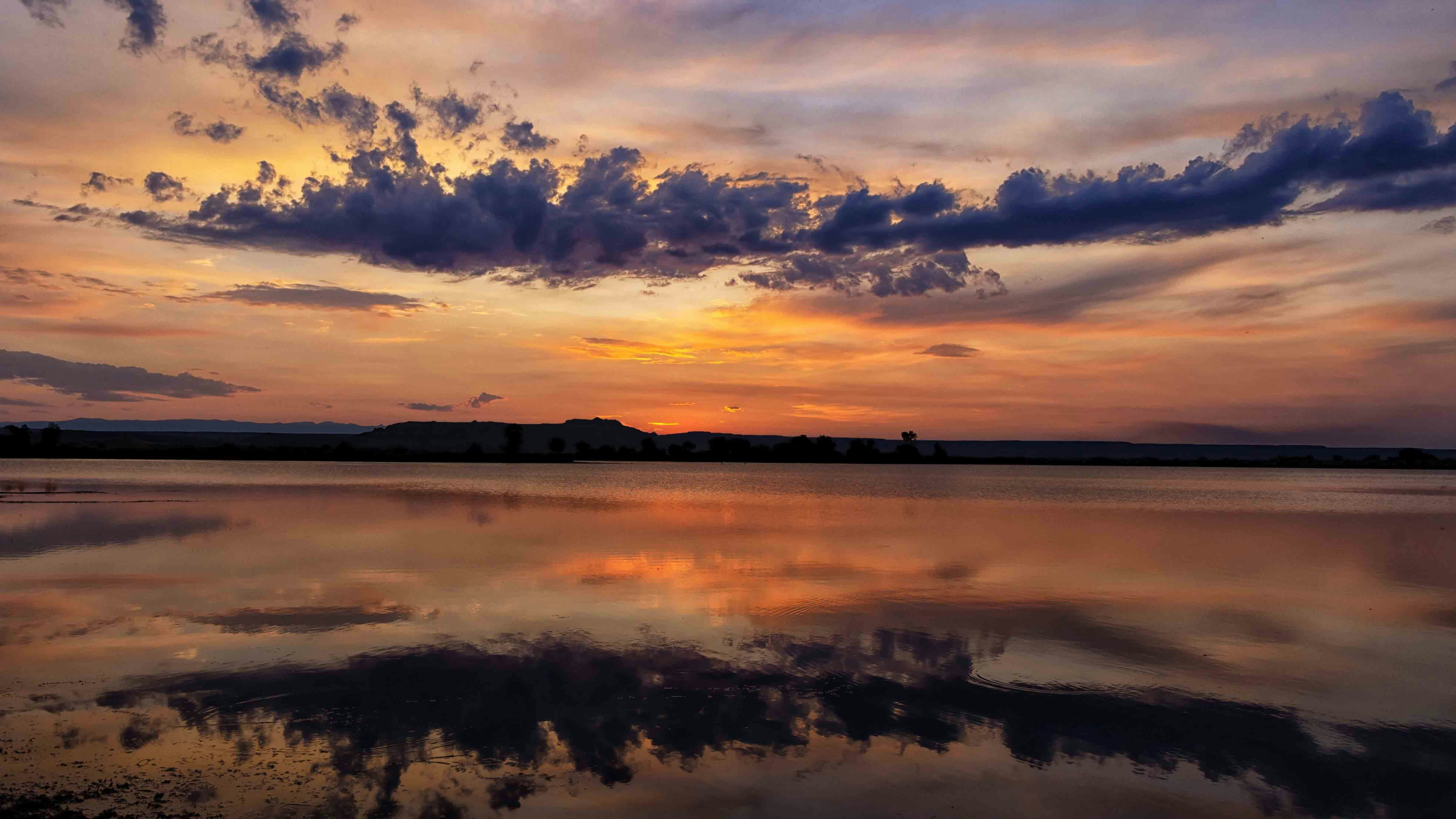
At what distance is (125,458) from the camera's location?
494ft

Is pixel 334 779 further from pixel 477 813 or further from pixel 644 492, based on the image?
pixel 644 492

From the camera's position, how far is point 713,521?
3766 centimetres

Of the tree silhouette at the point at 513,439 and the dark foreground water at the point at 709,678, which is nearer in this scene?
the dark foreground water at the point at 709,678

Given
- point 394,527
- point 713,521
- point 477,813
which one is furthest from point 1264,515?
point 477,813

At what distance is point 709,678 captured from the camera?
11.6 m

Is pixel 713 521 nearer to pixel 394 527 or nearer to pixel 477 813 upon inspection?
pixel 394 527

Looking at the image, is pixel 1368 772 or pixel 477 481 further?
pixel 477 481

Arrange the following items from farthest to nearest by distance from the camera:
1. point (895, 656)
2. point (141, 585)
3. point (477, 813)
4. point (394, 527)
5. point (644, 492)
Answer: point (644, 492)
point (394, 527)
point (141, 585)
point (895, 656)
point (477, 813)

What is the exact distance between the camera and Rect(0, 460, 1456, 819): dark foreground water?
7957mm

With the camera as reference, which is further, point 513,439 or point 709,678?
point 513,439

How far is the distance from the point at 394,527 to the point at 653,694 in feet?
78.3

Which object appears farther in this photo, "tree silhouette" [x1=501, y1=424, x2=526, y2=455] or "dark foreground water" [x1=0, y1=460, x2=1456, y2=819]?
"tree silhouette" [x1=501, y1=424, x2=526, y2=455]

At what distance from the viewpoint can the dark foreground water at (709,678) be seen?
796 centimetres

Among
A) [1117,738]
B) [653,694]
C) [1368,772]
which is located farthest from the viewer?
[653,694]
